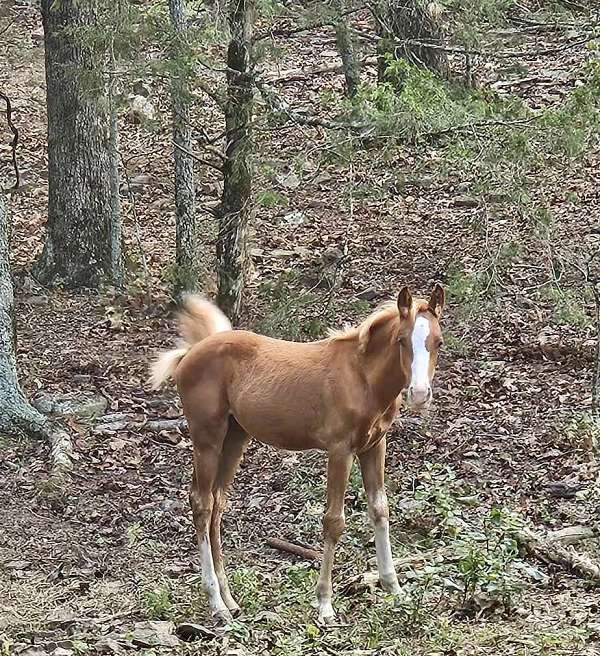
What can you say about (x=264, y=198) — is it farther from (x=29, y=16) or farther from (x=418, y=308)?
(x=29, y=16)

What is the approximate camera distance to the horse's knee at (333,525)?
6.74 m

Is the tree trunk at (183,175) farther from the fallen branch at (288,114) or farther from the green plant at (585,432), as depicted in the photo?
the green plant at (585,432)

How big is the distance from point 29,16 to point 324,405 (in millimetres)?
22334

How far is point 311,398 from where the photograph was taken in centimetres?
688

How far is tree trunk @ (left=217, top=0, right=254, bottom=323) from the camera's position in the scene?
1070 centimetres

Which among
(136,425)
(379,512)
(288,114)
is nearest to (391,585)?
(379,512)

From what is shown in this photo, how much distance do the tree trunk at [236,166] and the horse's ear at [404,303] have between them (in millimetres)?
4744

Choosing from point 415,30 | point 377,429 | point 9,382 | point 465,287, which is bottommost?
point 9,382

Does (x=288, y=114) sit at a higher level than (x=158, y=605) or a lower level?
higher

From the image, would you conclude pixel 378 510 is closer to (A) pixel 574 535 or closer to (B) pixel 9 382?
(A) pixel 574 535

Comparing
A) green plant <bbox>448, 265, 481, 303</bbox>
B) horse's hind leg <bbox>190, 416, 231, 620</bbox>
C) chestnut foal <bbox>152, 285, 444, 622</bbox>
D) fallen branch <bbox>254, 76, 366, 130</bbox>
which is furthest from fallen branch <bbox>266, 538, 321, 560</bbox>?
Answer: fallen branch <bbox>254, 76, 366, 130</bbox>

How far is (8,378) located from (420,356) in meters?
5.66

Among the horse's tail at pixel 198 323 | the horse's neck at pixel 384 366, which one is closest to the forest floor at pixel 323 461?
the horse's neck at pixel 384 366

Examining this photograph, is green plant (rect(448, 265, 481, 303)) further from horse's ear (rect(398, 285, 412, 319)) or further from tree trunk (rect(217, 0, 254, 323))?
horse's ear (rect(398, 285, 412, 319))
